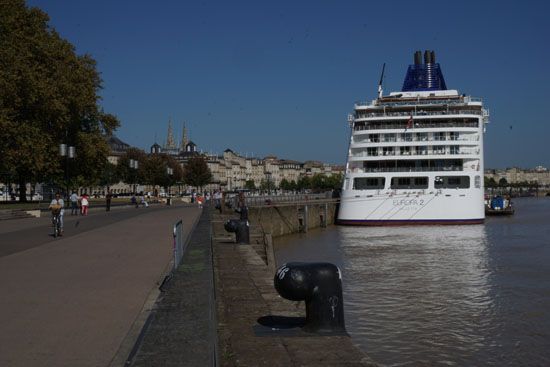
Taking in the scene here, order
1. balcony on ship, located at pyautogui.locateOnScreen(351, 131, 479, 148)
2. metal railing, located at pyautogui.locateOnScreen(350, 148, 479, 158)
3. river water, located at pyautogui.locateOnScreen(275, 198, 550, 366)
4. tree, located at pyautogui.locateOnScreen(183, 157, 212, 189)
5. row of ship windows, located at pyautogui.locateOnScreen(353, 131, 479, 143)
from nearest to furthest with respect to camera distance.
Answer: river water, located at pyautogui.locateOnScreen(275, 198, 550, 366), metal railing, located at pyautogui.locateOnScreen(350, 148, 479, 158), balcony on ship, located at pyautogui.locateOnScreen(351, 131, 479, 148), row of ship windows, located at pyautogui.locateOnScreen(353, 131, 479, 143), tree, located at pyautogui.locateOnScreen(183, 157, 212, 189)

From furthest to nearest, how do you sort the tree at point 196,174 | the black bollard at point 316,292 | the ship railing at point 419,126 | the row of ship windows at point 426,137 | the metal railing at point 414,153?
the tree at point 196,174 → the ship railing at point 419,126 → the row of ship windows at point 426,137 → the metal railing at point 414,153 → the black bollard at point 316,292

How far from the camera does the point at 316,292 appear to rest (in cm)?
773

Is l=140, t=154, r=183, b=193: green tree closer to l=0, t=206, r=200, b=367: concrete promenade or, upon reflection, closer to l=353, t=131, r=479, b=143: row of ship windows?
l=353, t=131, r=479, b=143: row of ship windows

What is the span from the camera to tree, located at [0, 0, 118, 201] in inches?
1585

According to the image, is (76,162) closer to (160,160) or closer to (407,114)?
(407,114)

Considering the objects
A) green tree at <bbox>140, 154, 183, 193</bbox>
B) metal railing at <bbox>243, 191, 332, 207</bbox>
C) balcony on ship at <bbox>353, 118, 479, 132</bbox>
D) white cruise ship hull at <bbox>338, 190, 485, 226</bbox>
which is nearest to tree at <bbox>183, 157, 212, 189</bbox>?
green tree at <bbox>140, 154, 183, 193</bbox>

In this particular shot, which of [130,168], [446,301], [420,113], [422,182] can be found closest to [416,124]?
[420,113]

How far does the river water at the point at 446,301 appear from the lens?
480 inches

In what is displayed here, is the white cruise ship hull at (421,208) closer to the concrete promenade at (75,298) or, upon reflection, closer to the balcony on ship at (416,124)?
the balcony on ship at (416,124)

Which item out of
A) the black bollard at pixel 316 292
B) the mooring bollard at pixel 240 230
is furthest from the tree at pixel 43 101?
the black bollard at pixel 316 292

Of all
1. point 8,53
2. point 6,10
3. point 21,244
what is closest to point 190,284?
point 21,244

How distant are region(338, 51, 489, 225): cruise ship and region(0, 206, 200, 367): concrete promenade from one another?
33.7 metres

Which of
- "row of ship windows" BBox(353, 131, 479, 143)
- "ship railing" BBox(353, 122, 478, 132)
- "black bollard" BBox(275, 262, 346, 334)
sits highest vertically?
"ship railing" BBox(353, 122, 478, 132)

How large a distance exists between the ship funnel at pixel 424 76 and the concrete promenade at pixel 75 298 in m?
52.3
